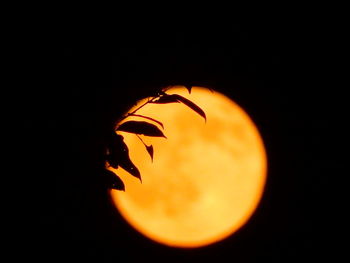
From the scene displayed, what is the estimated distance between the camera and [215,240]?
12.6 feet

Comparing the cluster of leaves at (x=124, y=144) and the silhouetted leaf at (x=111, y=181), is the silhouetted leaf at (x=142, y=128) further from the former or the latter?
the silhouetted leaf at (x=111, y=181)

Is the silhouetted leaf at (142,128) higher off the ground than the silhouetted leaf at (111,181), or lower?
higher

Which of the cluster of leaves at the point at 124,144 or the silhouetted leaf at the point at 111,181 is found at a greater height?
the cluster of leaves at the point at 124,144

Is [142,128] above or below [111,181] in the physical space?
above

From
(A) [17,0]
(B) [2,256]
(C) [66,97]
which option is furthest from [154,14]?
(B) [2,256]

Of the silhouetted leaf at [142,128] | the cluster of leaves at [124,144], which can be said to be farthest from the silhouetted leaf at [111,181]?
the silhouetted leaf at [142,128]

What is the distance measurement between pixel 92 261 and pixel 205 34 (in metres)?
2.00

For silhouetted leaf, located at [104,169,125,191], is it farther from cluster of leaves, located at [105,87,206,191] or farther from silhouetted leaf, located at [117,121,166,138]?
silhouetted leaf, located at [117,121,166,138]

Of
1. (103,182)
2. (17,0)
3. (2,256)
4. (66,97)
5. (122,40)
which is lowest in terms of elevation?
(2,256)

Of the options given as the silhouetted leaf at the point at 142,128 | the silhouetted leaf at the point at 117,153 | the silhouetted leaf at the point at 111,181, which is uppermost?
the silhouetted leaf at the point at 142,128

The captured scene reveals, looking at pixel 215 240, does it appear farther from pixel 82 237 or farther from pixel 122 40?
pixel 122 40

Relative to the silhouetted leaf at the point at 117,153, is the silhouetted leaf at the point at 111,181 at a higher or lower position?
lower

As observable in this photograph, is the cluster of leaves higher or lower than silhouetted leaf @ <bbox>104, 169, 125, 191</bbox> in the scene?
higher

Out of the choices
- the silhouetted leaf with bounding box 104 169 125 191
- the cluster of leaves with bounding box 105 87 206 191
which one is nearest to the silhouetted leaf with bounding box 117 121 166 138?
the cluster of leaves with bounding box 105 87 206 191
